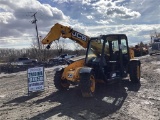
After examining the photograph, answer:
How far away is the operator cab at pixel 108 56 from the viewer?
37.3 feet

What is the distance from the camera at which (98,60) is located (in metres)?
11.4

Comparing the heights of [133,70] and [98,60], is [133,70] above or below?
below

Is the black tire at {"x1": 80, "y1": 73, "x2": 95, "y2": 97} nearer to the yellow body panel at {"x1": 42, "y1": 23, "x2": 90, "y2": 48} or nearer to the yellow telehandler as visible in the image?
the yellow telehandler

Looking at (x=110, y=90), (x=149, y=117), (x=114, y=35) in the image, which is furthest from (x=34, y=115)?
(x=114, y=35)

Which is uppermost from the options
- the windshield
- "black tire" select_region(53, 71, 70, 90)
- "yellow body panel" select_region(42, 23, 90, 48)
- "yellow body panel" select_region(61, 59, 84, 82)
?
"yellow body panel" select_region(42, 23, 90, 48)

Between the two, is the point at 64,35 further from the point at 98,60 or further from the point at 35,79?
the point at 35,79

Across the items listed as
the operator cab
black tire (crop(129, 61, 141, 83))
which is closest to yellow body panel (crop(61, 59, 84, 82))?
the operator cab

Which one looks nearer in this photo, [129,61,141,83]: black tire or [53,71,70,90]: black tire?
[53,71,70,90]: black tire

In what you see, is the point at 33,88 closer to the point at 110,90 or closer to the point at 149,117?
the point at 110,90

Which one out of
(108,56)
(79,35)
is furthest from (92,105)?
(79,35)

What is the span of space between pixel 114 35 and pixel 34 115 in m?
5.62

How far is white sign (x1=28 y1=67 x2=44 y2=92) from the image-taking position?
492 inches

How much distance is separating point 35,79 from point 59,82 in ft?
4.25

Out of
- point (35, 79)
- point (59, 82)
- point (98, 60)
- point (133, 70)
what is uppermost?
point (98, 60)
